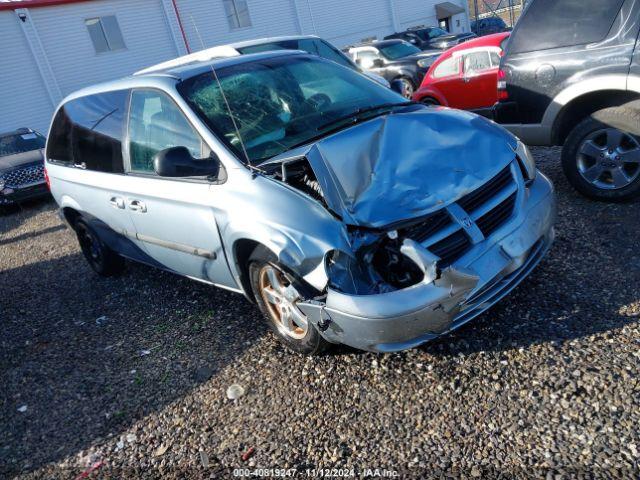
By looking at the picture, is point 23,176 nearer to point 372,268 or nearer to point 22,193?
point 22,193

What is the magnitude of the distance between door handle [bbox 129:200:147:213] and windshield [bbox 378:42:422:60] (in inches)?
450

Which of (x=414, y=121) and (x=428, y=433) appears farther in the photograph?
(x=414, y=121)

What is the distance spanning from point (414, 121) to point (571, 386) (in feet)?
5.72

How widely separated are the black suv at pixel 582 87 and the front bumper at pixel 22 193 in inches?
371

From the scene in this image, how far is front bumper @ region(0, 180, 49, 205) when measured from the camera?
10.0 m

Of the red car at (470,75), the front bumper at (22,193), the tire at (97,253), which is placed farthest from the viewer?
the front bumper at (22,193)

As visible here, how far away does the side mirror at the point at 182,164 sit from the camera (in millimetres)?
3012

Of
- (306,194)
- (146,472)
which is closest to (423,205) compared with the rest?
(306,194)

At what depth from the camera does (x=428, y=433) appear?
2.43 meters

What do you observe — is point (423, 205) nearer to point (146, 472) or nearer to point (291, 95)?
point (291, 95)

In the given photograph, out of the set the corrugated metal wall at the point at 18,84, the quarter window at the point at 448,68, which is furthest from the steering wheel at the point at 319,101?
the corrugated metal wall at the point at 18,84

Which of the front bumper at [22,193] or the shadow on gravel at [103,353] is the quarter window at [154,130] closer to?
the shadow on gravel at [103,353]

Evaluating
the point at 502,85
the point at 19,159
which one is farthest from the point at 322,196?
the point at 19,159

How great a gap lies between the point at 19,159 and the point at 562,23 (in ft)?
35.3
